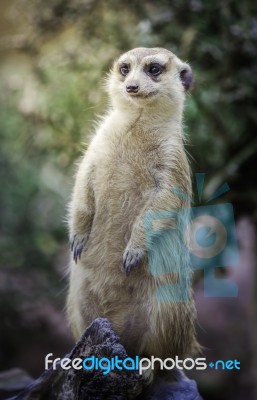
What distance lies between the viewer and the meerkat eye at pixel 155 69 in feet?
5.96

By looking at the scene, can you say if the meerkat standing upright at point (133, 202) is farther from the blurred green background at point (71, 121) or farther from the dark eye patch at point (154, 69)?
the blurred green background at point (71, 121)

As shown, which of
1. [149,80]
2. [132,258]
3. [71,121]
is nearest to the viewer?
[132,258]

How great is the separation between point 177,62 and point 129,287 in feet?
2.33

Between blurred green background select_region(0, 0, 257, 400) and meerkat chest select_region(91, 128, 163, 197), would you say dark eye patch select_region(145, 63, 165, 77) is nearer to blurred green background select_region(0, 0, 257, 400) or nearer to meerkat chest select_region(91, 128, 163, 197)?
meerkat chest select_region(91, 128, 163, 197)

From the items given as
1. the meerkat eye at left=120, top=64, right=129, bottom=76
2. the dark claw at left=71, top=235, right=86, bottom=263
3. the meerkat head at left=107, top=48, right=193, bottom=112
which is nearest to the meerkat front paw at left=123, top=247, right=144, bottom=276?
the dark claw at left=71, top=235, right=86, bottom=263

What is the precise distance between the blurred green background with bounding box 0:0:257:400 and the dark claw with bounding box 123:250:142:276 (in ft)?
2.79

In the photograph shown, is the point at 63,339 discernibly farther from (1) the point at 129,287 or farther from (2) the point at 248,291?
(1) the point at 129,287

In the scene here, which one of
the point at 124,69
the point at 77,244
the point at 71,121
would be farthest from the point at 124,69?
the point at 71,121

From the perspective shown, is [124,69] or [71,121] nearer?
[124,69]

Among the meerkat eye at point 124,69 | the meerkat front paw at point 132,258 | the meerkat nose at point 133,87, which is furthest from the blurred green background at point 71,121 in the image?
the meerkat front paw at point 132,258

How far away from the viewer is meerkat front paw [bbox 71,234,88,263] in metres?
1.82

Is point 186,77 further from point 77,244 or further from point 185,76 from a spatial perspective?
point 77,244

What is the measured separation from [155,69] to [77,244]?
578 millimetres

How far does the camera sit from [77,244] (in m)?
1.82
